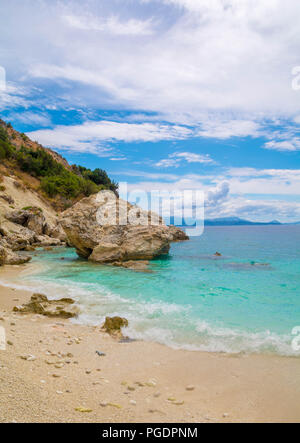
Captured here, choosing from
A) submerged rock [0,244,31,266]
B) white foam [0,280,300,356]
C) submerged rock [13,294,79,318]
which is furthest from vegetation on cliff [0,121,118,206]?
submerged rock [13,294,79,318]

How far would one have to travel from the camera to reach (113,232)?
2362cm

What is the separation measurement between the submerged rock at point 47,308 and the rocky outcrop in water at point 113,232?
11.9 m

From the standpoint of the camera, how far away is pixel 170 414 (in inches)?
163

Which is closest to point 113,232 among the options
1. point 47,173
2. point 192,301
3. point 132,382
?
point 192,301

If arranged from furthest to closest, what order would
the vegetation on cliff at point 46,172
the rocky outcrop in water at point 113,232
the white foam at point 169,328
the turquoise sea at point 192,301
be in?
the vegetation on cliff at point 46,172, the rocky outcrop in water at point 113,232, the turquoise sea at point 192,301, the white foam at point 169,328

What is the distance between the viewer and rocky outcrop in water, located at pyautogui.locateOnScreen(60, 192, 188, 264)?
22.7 m

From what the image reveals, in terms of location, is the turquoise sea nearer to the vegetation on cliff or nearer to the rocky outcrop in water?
the rocky outcrop in water

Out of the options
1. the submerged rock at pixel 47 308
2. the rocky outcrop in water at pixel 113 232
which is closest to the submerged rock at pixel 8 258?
the rocky outcrop in water at pixel 113 232

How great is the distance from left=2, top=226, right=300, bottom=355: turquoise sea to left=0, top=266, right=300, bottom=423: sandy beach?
0.97 m

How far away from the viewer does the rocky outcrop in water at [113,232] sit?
74.6 feet

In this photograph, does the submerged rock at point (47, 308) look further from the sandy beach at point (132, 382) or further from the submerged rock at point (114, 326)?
the submerged rock at point (114, 326)
